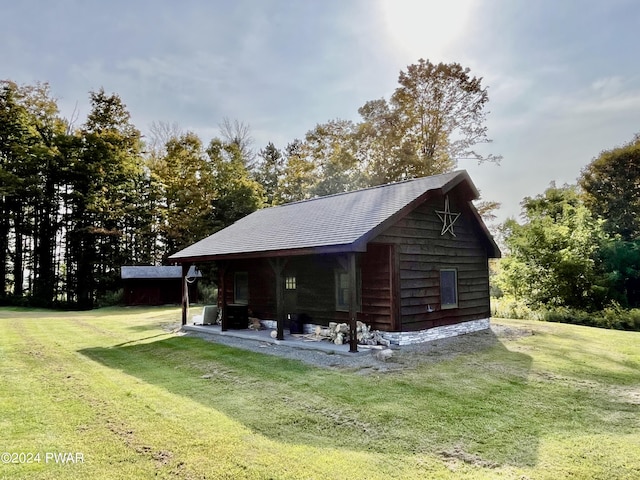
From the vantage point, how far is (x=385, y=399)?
526 centimetres

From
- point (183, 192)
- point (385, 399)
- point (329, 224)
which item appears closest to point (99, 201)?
point (183, 192)

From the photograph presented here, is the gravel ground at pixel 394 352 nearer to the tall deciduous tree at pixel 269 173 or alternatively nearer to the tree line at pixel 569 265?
the tree line at pixel 569 265

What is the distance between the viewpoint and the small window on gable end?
10.3m

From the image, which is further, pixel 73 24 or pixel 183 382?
pixel 73 24

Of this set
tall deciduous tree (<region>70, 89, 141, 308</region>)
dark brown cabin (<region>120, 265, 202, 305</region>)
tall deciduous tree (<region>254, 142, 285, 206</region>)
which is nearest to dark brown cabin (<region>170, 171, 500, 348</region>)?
dark brown cabin (<region>120, 265, 202, 305</region>)

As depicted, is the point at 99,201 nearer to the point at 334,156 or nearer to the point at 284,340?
the point at 334,156

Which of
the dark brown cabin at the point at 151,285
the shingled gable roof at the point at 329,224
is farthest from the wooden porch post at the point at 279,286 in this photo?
the dark brown cabin at the point at 151,285

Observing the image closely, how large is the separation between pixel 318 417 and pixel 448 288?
22.5 feet

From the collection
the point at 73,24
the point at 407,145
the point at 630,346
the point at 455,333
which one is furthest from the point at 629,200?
the point at 73,24

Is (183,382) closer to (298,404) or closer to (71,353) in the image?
(298,404)

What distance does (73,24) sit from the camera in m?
10.1

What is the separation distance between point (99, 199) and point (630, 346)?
28.3 metres

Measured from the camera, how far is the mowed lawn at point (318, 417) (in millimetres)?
3463

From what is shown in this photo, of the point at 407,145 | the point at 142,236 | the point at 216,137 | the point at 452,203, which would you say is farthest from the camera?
the point at 216,137
